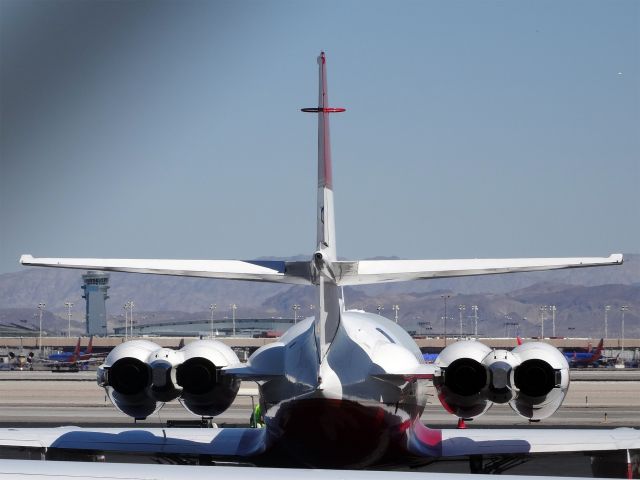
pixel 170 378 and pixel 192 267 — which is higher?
pixel 192 267

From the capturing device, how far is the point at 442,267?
16.7 m

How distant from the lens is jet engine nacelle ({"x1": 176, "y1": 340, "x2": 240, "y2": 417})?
67.3ft

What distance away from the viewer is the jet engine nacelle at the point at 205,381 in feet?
67.3

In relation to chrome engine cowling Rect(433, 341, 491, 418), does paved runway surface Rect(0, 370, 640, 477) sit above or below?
below

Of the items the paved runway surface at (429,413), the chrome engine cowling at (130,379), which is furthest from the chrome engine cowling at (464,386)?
the paved runway surface at (429,413)

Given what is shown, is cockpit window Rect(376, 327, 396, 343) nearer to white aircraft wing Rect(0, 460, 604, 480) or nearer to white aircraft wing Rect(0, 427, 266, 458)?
white aircraft wing Rect(0, 427, 266, 458)

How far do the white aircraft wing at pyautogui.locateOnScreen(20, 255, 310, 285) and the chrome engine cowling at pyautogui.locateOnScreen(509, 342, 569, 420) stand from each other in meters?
5.19

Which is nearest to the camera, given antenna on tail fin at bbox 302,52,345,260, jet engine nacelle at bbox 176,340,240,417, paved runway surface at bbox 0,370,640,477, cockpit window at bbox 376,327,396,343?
antenna on tail fin at bbox 302,52,345,260

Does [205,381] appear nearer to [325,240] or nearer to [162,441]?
[162,441]

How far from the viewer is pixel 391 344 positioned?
742 inches

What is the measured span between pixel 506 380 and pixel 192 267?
652 cm

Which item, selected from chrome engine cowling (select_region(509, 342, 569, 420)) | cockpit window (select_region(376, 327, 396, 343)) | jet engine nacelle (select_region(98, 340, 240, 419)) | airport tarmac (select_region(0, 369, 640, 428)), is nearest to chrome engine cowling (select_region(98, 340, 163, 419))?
jet engine nacelle (select_region(98, 340, 240, 419))

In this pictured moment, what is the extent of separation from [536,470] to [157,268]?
18.6 metres

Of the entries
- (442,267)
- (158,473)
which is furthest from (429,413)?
(158,473)
